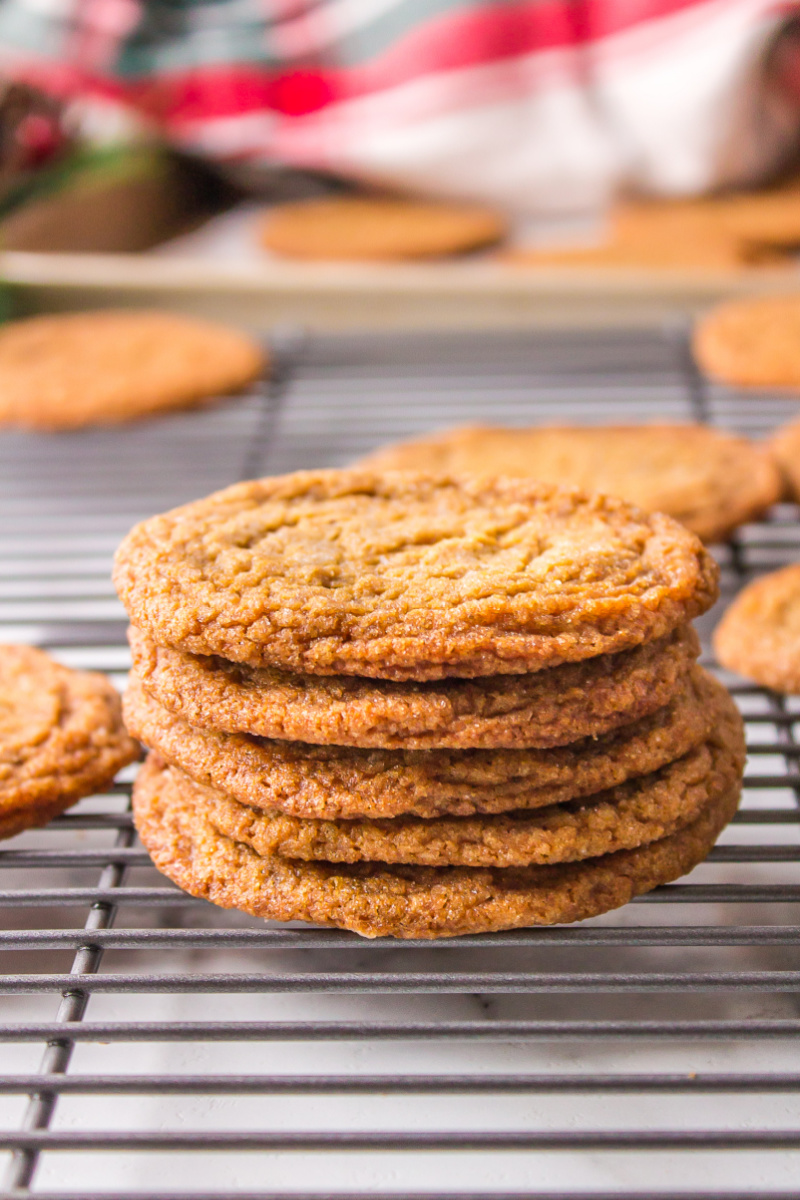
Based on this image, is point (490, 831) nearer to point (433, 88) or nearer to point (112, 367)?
point (112, 367)

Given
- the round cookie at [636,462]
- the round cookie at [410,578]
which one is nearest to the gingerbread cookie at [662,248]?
the round cookie at [636,462]

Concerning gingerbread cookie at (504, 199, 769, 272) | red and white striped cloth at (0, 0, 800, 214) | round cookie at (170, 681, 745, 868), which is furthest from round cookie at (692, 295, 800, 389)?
round cookie at (170, 681, 745, 868)

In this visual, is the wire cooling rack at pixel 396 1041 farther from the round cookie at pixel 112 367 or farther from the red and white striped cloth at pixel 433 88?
the red and white striped cloth at pixel 433 88

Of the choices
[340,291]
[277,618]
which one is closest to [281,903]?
[277,618]

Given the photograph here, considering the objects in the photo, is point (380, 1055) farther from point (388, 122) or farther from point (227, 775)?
point (388, 122)

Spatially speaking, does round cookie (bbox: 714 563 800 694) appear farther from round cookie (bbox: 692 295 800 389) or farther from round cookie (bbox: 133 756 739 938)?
round cookie (bbox: 692 295 800 389)
